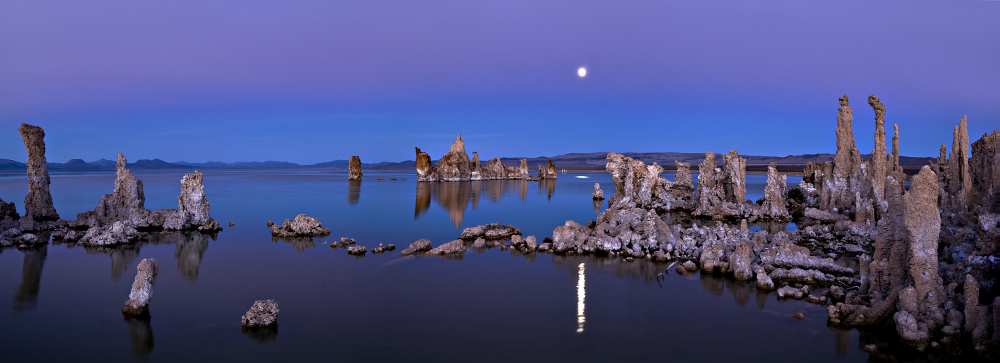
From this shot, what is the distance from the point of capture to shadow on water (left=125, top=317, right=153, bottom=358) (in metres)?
13.2

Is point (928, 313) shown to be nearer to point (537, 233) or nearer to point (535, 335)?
point (535, 335)

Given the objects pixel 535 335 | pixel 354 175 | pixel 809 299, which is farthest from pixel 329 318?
pixel 354 175

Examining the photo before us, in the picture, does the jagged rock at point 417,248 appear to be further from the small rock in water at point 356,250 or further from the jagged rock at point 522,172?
the jagged rock at point 522,172

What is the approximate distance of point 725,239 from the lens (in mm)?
25875

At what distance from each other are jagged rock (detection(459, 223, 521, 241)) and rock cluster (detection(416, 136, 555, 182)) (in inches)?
2886

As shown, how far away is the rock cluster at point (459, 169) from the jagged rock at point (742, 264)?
85614 millimetres

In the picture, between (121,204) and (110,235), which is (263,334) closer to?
(110,235)

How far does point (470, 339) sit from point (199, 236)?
23.3 metres

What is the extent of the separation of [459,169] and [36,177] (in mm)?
79537

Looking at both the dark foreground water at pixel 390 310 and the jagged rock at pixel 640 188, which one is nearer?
the dark foreground water at pixel 390 310

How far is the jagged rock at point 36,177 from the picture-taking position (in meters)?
31.7

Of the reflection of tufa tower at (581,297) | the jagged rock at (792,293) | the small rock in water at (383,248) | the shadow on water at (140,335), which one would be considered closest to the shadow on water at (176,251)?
the shadow on water at (140,335)

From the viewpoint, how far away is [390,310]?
1661cm

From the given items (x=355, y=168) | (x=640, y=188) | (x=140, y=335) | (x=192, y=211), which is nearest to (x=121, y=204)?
(x=192, y=211)
